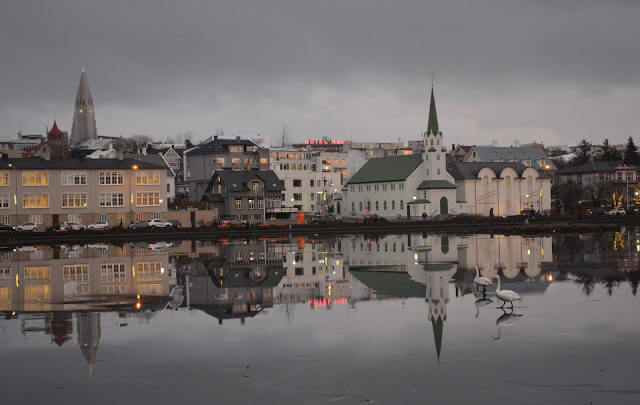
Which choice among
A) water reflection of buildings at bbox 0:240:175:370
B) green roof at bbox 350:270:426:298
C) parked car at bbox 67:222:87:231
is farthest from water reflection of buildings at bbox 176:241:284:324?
parked car at bbox 67:222:87:231

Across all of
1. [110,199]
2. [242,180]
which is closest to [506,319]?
[110,199]

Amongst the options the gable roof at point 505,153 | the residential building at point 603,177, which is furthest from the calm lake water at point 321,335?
the gable roof at point 505,153

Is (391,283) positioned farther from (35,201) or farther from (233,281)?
(35,201)

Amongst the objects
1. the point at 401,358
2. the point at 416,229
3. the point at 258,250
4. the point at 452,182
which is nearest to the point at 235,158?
the point at 452,182

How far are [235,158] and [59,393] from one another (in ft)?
381

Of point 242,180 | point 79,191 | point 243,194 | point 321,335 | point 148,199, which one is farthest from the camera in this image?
point 242,180

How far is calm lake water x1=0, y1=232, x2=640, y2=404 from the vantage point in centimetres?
1488

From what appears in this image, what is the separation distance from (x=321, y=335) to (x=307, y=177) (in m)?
108

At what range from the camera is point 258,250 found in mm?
54406

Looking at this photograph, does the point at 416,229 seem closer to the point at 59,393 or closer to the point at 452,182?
the point at 452,182

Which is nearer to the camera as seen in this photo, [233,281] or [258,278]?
[233,281]

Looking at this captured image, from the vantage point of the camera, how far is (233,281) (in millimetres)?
32938

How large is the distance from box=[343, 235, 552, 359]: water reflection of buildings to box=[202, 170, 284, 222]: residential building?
49.5 meters

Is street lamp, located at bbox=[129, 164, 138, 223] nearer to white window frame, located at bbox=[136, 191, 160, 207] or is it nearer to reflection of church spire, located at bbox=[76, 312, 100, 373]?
white window frame, located at bbox=[136, 191, 160, 207]
